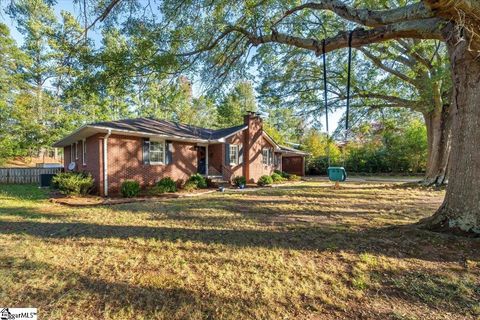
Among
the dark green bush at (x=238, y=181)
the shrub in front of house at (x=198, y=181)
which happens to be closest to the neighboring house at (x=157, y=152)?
the shrub in front of house at (x=198, y=181)

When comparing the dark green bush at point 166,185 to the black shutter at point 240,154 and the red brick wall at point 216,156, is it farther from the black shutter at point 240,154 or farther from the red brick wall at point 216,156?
the black shutter at point 240,154

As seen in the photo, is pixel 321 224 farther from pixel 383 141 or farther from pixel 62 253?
pixel 383 141

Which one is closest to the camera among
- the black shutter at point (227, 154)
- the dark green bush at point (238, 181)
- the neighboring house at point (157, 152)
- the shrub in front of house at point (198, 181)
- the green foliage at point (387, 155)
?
the neighboring house at point (157, 152)

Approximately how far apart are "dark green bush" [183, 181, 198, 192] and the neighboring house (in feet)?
2.35

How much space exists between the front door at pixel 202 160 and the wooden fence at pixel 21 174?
9.66 m

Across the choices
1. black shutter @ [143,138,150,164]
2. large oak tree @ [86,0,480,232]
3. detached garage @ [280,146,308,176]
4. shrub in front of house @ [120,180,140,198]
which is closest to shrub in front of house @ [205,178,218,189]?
black shutter @ [143,138,150,164]

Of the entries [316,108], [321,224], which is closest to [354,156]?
[316,108]

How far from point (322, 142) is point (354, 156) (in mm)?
4312

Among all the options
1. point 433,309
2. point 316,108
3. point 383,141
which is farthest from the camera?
point 383,141

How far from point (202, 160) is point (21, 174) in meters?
12.8

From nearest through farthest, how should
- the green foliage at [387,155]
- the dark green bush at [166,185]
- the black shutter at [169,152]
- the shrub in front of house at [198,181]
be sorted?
the dark green bush at [166,185] → the black shutter at [169,152] → the shrub in front of house at [198,181] → the green foliage at [387,155]

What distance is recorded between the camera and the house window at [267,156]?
62.4 ft

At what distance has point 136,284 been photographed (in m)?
2.93

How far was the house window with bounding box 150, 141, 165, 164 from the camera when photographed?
40.3 ft
